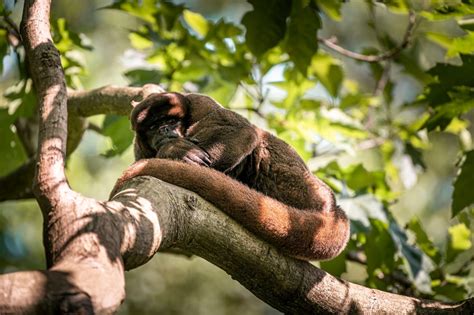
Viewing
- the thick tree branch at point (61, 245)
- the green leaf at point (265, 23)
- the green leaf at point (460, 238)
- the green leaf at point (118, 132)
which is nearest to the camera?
the thick tree branch at point (61, 245)

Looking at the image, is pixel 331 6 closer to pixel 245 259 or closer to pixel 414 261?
pixel 414 261

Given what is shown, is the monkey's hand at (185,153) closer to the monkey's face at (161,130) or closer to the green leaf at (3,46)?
the monkey's face at (161,130)

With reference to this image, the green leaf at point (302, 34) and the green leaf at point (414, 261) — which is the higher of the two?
the green leaf at point (302, 34)

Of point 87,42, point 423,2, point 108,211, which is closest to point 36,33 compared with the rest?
point 108,211

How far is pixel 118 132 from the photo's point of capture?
229 inches

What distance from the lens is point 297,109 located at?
659cm

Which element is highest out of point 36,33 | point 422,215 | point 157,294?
point 36,33

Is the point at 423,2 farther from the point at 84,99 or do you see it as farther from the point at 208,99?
the point at 84,99

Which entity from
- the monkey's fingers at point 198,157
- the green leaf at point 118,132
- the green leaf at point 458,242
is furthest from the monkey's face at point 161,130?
the green leaf at point 458,242

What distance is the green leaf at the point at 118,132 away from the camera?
18.8 feet

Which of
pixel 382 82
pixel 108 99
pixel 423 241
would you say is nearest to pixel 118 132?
pixel 108 99

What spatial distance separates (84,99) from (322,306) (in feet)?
9.96

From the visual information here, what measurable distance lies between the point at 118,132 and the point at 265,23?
176cm

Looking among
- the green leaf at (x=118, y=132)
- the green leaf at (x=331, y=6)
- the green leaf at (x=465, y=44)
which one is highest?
the green leaf at (x=465, y=44)
